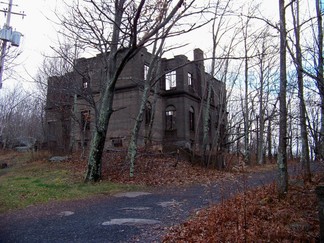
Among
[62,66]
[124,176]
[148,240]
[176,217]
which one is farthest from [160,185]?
[62,66]

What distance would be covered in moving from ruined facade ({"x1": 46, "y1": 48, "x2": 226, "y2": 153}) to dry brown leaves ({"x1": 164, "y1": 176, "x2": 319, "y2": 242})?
58.8ft

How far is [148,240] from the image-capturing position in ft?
20.2

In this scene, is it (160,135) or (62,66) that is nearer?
(62,66)

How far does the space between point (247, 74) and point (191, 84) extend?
773cm

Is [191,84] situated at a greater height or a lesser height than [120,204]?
greater

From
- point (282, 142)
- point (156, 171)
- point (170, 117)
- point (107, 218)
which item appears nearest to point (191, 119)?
point (170, 117)

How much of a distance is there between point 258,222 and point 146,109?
24.5 metres

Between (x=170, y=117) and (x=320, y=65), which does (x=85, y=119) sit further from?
(x=320, y=65)

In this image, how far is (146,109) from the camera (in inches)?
1199

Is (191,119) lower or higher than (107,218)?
higher

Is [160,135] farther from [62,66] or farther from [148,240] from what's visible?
[148,240]

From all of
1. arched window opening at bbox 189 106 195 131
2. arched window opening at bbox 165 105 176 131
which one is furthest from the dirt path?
arched window opening at bbox 189 106 195 131

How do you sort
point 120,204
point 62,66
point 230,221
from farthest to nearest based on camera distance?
point 62,66, point 120,204, point 230,221

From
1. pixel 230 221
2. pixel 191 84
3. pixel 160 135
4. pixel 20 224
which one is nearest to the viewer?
pixel 230 221
